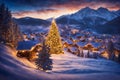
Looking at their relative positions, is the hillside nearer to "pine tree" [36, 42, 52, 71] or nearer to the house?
the house

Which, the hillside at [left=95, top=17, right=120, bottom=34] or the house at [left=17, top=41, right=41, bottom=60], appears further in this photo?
the hillside at [left=95, top=17, right=120, bottom=34]

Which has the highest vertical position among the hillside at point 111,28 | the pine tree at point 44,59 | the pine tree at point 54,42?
the hillside at point 111,28

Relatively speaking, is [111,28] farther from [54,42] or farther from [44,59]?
[44,59]

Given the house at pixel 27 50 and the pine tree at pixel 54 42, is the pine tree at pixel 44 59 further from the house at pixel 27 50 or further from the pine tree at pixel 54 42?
the pine tree at pixel 54 42

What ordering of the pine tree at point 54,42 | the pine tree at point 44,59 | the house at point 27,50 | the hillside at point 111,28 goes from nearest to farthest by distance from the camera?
the pine tree at point 44,59 → the house at point 27,50 → the pine tree at point 54,42 → the hillside at point 111,28

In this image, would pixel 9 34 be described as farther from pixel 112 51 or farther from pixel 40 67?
pixel 112 51

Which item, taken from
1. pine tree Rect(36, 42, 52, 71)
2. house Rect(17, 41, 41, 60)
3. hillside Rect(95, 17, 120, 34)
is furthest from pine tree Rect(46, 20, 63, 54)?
hillside Rect(95, 17, 120, 34)

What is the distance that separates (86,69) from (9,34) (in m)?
10.6

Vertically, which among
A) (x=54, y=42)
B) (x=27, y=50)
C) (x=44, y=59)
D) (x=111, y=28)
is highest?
(x=111, y=28)

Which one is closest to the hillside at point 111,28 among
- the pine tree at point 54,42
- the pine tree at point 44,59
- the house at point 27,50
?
the pine tree at point 54,42

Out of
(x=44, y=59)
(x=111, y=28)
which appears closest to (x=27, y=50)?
(x=44, y=59)

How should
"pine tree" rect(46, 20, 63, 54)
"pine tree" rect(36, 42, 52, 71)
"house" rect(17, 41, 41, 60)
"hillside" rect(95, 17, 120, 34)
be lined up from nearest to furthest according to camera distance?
"pine tree" rect(36, 42, 52, 71)
"house" rect(17, 41, 41, 60)
"pine tree" rect(46, 20, 63, 54)
"hillside" rect(95, 17, 120, 34)

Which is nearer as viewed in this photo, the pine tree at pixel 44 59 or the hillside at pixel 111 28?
the pine tree at pixel 44 59

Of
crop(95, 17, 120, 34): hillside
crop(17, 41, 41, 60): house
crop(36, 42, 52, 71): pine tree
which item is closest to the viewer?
crop(36, 42, 52, 71): pine tree
